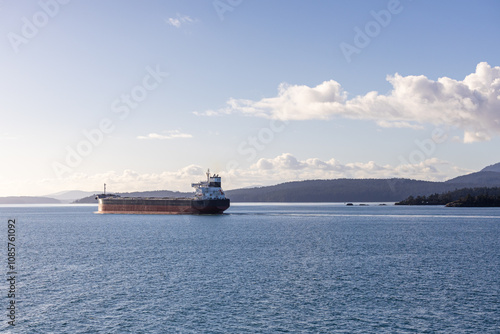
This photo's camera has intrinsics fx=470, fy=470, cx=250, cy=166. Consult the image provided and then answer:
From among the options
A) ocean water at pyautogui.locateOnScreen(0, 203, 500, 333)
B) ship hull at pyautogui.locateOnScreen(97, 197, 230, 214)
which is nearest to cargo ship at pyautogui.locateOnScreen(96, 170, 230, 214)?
ship hull at pyautogui.locateOnScreen(97, 197, 230, 214)

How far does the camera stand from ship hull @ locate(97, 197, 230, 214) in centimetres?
15088

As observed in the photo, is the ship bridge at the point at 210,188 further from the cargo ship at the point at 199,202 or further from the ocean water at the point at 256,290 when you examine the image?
the ocean water at the point at 256,290

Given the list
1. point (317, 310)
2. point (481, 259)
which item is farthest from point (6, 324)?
point (481, 259)

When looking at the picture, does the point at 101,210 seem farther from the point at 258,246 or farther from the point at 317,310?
the point at 317,310

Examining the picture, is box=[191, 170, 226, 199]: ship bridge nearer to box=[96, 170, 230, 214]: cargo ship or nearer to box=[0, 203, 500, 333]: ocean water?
box=[96, 170, 230, 214]: cargo ship

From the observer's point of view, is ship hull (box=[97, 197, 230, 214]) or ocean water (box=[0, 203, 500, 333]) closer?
ocean water (box=[0, 203, 500, 333])

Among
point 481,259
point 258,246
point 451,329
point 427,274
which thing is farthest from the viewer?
point 258,246

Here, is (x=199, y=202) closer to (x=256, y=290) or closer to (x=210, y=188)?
(x=210, y=188)

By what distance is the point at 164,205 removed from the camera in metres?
165

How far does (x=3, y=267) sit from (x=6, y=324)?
26.7 m

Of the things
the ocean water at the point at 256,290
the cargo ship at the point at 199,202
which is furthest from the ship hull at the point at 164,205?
the ocean water at the point at 256,290

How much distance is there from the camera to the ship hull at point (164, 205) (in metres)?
151

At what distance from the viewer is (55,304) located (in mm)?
36688

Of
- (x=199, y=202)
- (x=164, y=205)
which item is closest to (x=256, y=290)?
(x=199, y=202)
